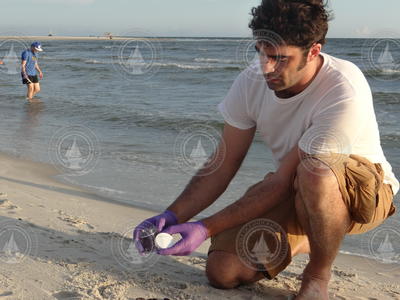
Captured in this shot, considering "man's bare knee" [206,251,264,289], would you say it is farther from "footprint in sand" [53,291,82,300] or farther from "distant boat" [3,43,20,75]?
"distant boat" [3,43,20,75]

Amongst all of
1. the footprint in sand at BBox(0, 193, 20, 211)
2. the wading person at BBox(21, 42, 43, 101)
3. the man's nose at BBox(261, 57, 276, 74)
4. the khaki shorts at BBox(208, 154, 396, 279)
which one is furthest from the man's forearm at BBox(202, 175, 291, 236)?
the wading person at BBox(21, 42, 43, 101)

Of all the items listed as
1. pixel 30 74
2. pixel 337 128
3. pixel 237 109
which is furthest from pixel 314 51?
pixel 30 74

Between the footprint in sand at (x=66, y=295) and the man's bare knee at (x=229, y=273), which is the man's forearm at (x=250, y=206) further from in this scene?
the footprint in sand at (x=66, y=295)

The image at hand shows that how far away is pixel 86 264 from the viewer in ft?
8.35

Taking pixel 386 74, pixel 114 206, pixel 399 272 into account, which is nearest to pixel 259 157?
pixel 114 206

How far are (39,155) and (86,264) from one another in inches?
120

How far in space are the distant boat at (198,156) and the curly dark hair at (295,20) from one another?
3.01 m

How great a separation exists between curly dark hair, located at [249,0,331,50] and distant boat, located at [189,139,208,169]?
3.01 meters

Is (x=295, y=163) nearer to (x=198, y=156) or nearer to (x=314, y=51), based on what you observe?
(x=314, y=51)

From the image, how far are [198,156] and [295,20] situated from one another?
3.47 m

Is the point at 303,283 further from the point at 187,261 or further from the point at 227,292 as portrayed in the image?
the point at 187,261

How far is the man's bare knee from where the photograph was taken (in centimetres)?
239

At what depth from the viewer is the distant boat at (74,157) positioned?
16.4 ft

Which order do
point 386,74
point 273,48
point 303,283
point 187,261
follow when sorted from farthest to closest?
1. point 386,74
2. point 187,261
3. point 303,283
4. point 273,48
